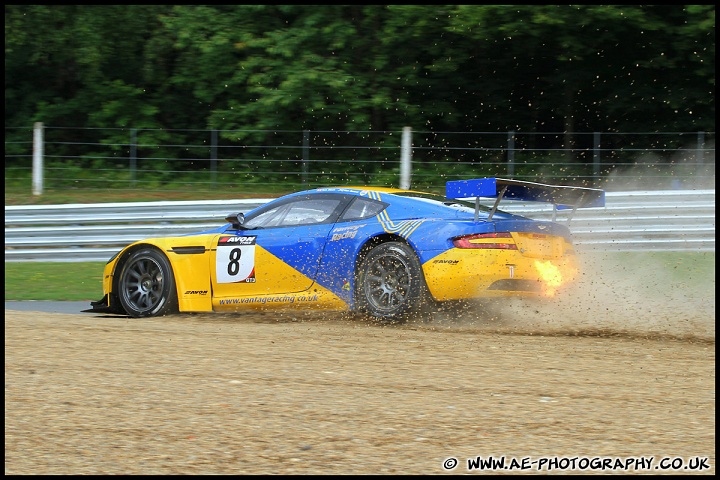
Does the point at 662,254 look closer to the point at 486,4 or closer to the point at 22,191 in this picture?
the point at 486,4

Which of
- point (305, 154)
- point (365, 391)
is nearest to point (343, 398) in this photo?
point (365, 391)

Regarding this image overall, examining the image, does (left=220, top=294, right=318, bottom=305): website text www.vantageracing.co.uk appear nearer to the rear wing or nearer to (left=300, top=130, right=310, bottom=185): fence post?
the rear wing

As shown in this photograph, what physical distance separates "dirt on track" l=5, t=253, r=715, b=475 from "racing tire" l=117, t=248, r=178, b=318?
357 millimetres

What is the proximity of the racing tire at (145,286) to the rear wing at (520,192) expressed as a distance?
2662 millimetres

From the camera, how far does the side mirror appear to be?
8.45 meters

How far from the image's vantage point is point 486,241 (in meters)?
7.55

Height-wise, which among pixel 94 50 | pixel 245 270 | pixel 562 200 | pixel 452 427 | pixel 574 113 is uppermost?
pixel 94 50

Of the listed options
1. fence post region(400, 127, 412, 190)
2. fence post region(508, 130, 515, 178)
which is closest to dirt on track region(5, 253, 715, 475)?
fence post region(400, 127, 412, 190)

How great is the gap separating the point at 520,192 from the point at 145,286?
3417 millimetres

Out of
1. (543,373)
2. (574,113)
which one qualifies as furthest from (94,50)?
(543,373)

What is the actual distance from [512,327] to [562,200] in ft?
3.97

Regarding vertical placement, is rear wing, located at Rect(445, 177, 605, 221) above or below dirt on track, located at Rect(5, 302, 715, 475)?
above

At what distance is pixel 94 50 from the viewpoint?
20.6 m

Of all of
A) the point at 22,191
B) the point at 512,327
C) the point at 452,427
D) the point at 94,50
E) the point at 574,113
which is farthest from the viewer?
the point at 94,50
